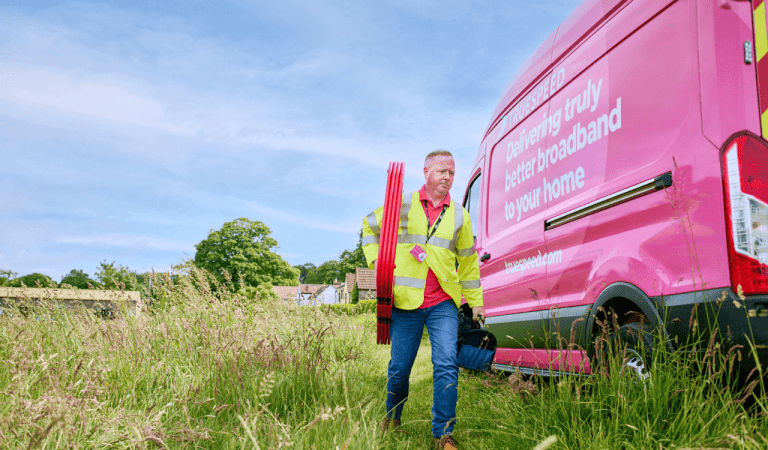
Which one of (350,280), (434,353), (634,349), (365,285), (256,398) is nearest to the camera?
(256,398)

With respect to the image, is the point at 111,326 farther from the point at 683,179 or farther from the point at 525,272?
the point at 683,179

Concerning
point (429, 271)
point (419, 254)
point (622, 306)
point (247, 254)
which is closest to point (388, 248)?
point (419, 254)

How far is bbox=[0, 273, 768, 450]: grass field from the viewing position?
2082 mm

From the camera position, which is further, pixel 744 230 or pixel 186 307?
pixel 186 307

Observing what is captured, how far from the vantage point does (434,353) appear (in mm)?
3100

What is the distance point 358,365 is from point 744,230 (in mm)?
3512

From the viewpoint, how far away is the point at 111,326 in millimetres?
4137

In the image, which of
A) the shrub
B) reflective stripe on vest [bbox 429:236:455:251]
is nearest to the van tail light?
reflective stripe on vest [bbox 429:236:455:251]

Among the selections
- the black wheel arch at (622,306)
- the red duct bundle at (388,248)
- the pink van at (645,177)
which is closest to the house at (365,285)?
the pink van at (645,177)

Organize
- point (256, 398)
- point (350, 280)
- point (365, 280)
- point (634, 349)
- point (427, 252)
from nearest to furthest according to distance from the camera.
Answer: point (256, 398) → point (634, 349) → point (427, 252) → point (365, 280) → point (350, 280)

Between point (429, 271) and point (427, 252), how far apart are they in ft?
0.40

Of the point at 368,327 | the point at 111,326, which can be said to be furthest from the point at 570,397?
the point at 368,327

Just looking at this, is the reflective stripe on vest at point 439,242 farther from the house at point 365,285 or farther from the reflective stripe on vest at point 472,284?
the house at point 365,285

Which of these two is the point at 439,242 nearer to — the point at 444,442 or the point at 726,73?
the point at 444,442
